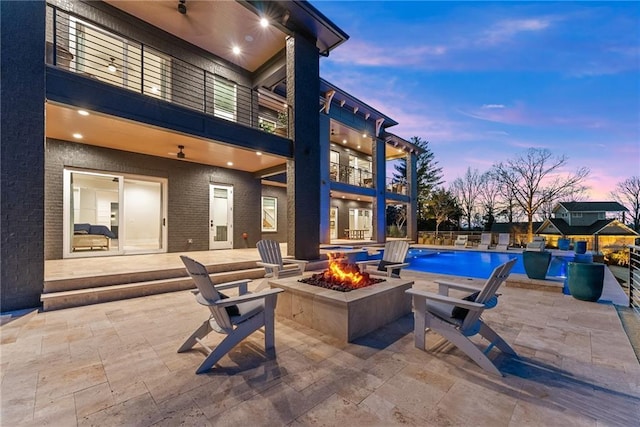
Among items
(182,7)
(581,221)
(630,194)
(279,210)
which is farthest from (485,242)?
(630,194)

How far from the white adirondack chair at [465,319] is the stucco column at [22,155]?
576 cm

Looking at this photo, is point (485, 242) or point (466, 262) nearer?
point (466, 262)

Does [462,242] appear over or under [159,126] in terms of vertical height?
under

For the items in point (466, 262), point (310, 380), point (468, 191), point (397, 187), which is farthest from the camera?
point (468, 191)

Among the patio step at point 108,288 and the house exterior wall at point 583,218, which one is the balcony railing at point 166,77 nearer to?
the patio step at point 108,288

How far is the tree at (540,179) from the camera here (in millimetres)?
19125

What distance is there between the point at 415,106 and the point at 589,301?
18.2 m

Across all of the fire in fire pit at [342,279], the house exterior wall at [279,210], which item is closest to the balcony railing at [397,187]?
the house exterior wall at [279,210]

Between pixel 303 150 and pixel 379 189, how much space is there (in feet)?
25.9

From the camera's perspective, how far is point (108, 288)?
472 cm

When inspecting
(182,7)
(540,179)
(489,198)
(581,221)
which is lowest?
(581,221)

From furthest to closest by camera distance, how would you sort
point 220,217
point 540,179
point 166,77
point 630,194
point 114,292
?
point 630,194 < point 540,179 < point 220,217 < point 166,77 < point 114,292

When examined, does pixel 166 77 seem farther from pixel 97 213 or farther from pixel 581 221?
pixel 581 221

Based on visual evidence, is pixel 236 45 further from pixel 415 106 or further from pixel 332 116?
pixel 415 106
